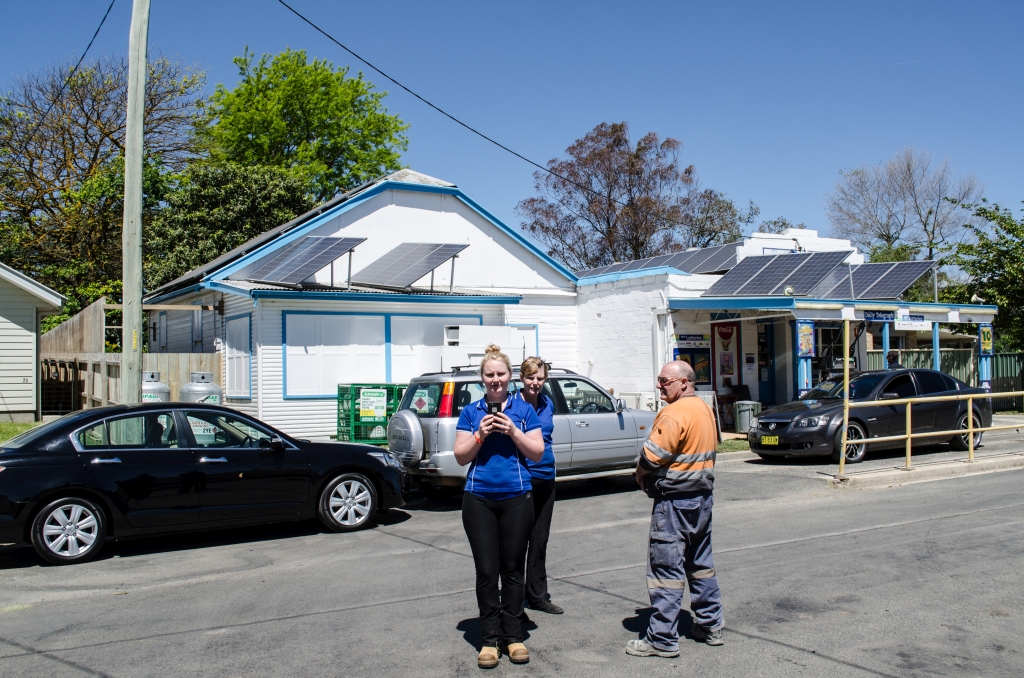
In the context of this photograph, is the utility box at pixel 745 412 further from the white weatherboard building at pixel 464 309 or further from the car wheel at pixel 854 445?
the car wheel at pixel 854 445

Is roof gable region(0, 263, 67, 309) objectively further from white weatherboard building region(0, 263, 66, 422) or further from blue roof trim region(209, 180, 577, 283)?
blue roof trim region(209, 180, 577, 283)

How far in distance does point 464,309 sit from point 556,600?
13.0 meters

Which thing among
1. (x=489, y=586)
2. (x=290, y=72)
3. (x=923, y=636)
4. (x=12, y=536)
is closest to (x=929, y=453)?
(x=923, y=636)

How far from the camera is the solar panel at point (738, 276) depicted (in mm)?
19531

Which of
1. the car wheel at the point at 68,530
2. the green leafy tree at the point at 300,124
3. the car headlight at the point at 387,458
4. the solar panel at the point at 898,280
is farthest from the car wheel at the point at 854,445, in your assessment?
the green leafy tree at the point at 300,124

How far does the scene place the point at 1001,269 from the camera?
83.7ft

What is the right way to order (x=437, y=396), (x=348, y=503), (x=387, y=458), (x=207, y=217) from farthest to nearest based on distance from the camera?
(x=207, y=217) → (x=437, y=396) → (x=387, y=458) → (x=348, y=503)

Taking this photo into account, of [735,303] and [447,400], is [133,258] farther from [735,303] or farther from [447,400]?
[735,303]

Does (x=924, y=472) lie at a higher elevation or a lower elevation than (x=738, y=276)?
lower

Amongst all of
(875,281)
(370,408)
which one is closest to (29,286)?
(370,408)

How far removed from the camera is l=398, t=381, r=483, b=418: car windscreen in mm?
10883

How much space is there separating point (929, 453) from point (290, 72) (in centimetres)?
3535

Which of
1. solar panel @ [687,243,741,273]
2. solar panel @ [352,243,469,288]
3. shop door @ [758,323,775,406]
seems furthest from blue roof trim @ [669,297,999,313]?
solar panel @ [352,243,469,288]

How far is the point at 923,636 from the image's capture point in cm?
539
